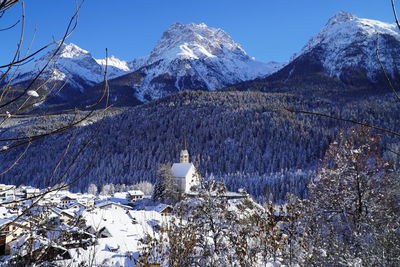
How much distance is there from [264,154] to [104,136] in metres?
75.4

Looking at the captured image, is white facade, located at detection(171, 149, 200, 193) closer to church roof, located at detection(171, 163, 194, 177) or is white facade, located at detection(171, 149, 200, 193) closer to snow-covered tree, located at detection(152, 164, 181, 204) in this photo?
church roof, located at detection(171, 163, 194, 177)

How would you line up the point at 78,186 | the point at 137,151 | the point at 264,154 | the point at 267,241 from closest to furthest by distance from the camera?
the point at 267,241 < the point at 78,186 < the point at 264,154 < the point at 137,151

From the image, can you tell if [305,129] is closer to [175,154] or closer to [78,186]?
[175,154]

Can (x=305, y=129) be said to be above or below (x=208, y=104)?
below

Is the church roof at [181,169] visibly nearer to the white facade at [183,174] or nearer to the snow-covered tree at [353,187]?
the white facade at [183,174]

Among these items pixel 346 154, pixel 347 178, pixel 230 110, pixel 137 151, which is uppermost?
pixel 230 110

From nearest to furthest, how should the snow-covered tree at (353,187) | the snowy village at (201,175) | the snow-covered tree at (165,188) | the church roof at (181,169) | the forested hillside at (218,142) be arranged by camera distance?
the snowy village at (201,175) < the snow-covered tree at (353,187) < the snow-covered tree at (165,188) < the church roof at (181,169) < the forested hillside at (218,142)

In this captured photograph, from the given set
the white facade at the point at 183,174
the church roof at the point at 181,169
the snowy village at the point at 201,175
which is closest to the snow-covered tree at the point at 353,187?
the snowy village at the point at 201,175

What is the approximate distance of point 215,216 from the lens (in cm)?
738

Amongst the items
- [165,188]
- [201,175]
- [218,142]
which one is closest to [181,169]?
[165,188]

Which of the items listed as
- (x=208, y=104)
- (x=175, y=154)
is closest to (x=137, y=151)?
(x=175, y=154)

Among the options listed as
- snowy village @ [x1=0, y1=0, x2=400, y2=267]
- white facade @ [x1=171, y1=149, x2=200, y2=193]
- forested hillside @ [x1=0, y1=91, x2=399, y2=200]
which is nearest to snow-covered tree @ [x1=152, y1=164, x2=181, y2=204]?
snowy village @ [x1=0, y1=0, x2=400, y2=267]

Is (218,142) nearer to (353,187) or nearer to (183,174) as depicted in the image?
(183,174)

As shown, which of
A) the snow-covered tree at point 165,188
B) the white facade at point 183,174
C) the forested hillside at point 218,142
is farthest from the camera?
the forested hillside at point 218,142
